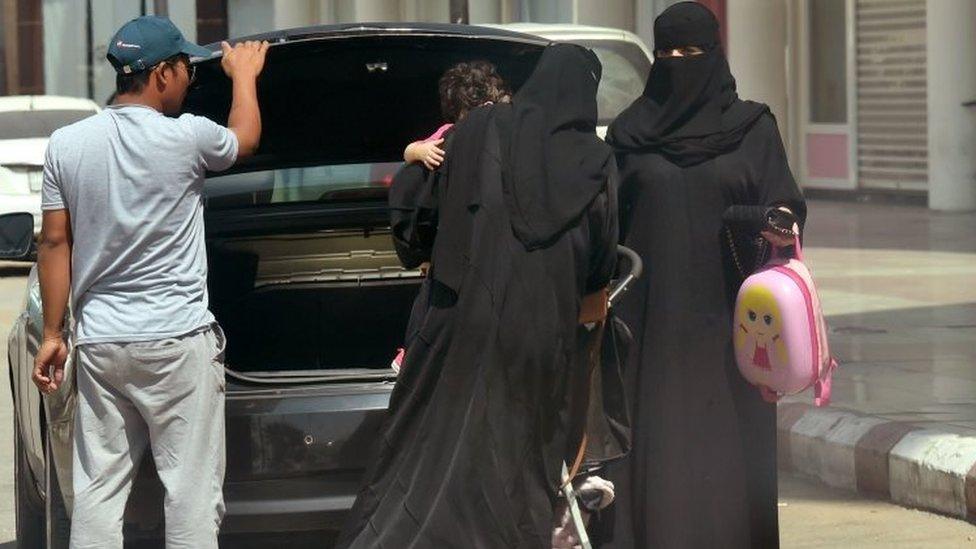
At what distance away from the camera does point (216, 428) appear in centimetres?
498

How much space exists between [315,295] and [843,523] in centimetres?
198

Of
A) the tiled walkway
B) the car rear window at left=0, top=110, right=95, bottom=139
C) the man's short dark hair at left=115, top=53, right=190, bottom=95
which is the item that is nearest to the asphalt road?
the tiled walkway

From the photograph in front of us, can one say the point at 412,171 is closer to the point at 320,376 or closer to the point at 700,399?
the point at 320,376

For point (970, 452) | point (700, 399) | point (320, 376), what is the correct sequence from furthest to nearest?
point (970, 452), point (700, 399), point (320, 376)

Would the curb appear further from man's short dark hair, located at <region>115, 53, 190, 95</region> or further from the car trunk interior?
man's short dark hair, located at <region>115, 53, 190, 95</region>

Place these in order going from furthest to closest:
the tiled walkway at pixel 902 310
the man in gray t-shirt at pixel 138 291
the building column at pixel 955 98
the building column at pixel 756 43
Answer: the building column at pixel 756 43
the building column at pixel 955 98
the tiled walkway at pixel 902 310
the man in gray t-shirt at pixel 138 291

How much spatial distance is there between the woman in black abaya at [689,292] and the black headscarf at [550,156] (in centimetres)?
74

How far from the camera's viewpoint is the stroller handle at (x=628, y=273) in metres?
5.22

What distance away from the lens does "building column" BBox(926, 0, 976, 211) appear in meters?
19.5

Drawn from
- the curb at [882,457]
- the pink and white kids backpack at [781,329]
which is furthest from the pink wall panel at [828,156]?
the pink and white kids backpack at [781,329]

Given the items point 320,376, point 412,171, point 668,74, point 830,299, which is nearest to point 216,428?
point 320,376

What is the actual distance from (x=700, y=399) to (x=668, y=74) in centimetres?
91

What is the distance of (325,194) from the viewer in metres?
6.60

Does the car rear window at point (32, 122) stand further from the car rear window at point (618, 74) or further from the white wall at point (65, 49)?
the white wall at point (65, 49)
